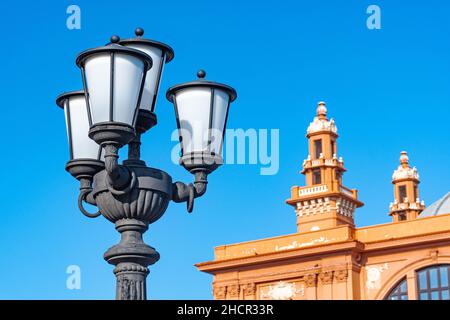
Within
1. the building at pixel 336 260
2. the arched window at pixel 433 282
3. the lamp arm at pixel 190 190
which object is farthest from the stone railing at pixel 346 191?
the lamp arm at pixel 190 190

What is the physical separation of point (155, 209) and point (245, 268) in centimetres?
3650

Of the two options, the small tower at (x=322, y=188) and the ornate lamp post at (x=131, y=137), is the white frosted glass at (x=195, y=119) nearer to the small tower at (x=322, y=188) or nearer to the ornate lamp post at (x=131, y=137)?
the ornate lamp post at (x=131, y=137)

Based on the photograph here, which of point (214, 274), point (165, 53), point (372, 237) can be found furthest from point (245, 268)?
point (165, 53)

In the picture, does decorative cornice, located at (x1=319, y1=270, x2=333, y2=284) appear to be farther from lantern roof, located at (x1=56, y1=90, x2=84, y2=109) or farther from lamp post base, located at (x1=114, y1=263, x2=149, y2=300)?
lamp post base, located at (x1=114, y1=263, x2=149, y2=300)

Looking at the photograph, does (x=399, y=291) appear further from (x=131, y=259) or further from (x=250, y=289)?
(x=131, y=259)

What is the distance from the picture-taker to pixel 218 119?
27.1 feet

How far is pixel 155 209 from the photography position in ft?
25.3

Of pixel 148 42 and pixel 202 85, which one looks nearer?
pixel 202 85

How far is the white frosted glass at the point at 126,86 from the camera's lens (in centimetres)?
751

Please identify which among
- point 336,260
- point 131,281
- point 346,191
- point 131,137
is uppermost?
point 346,191

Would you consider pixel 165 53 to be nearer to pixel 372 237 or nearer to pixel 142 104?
pixel 142 104

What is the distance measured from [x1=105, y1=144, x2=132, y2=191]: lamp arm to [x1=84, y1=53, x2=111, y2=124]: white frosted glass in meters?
0.27

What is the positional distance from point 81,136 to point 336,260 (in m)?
33.7

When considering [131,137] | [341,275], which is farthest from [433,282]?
[131,137]
